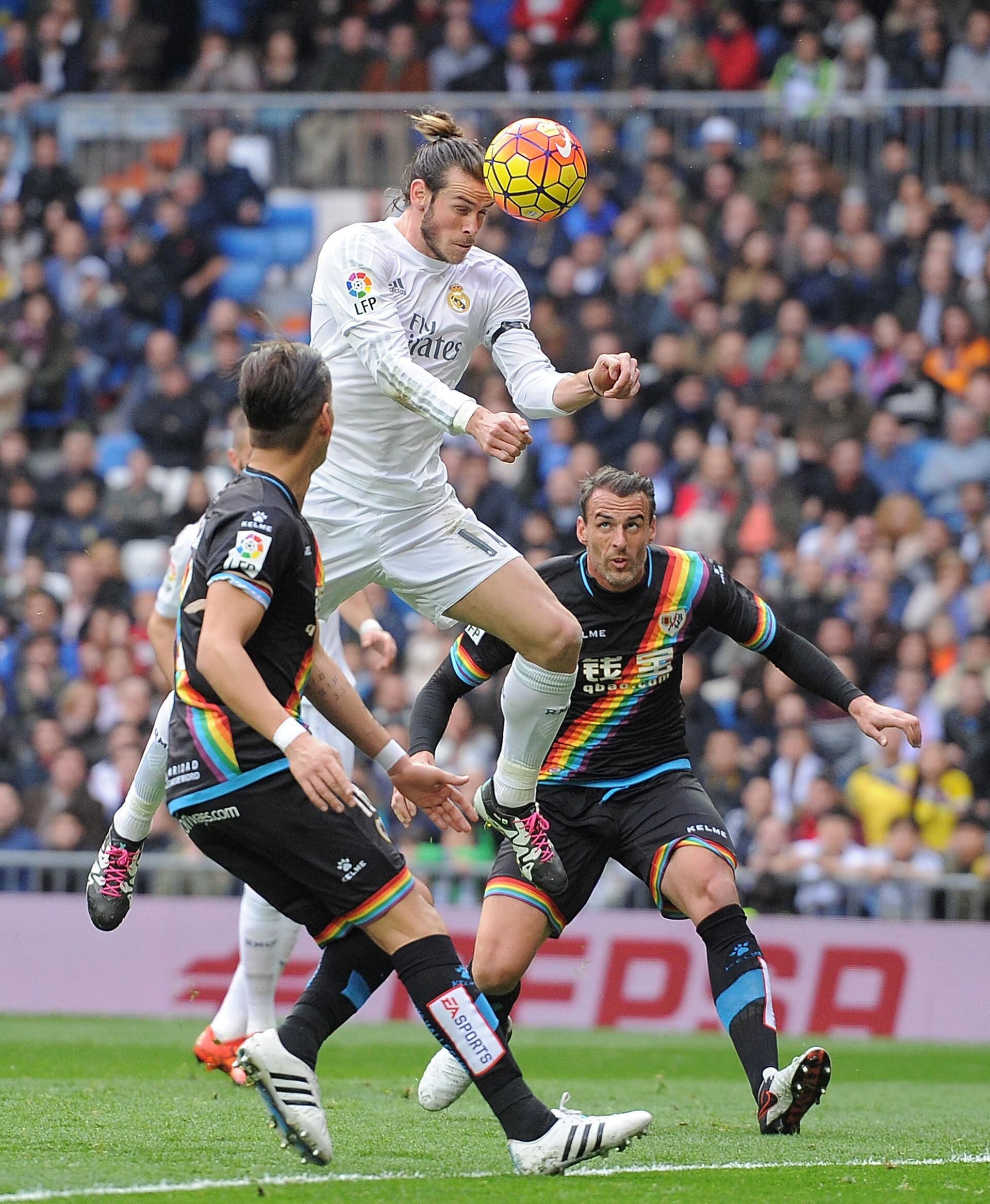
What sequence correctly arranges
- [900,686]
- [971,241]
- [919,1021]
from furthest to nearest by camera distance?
[971,241], [900,686], [919,1021]

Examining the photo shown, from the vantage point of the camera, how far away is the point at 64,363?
1853cm

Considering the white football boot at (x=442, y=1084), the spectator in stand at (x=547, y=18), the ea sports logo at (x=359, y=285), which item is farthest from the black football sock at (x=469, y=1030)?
the spectator in stand at (x=547, y=18)

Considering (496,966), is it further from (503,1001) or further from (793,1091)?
(793,1091)

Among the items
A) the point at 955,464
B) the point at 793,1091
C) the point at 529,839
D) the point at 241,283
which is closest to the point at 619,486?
the point at 529,839

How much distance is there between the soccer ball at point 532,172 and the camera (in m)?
7.68

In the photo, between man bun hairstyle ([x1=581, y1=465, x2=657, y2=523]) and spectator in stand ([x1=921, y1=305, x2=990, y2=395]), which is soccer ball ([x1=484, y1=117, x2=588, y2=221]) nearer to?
man bun hairstyle ([x1=581, y1=465, x2=657, y2=523])

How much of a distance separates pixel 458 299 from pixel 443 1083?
3.09 meters

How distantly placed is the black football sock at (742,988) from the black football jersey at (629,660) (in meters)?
0.82

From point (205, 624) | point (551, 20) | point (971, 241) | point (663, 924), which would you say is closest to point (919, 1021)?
point (663, 924)

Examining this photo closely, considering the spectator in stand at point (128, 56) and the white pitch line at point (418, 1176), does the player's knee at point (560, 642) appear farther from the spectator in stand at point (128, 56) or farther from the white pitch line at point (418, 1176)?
the spectator in stand at point (128, 56)

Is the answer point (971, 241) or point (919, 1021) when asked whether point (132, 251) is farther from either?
point (919, 1021)

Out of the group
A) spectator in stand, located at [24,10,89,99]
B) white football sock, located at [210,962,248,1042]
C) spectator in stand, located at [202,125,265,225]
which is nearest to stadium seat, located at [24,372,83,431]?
spectator in stand, located at [202,125,265,225]

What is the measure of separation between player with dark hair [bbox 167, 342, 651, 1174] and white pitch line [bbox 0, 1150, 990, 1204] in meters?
0.14

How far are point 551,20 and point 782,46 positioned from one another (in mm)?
2496
